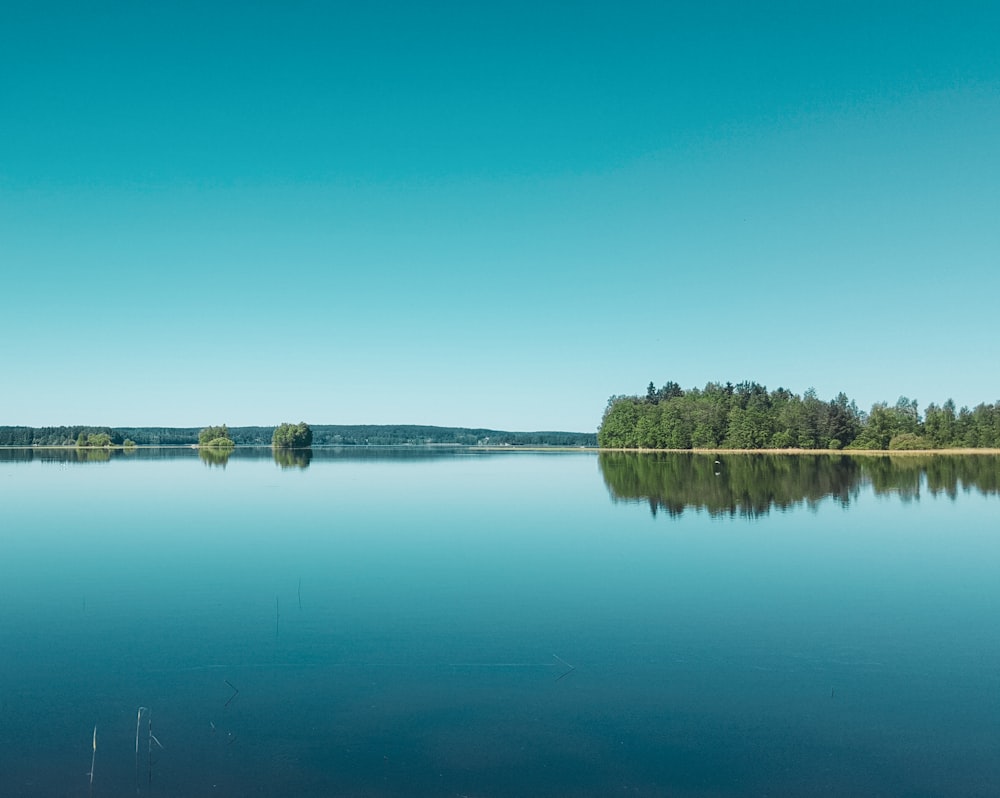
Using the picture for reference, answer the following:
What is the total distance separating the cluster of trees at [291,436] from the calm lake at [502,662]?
510ft

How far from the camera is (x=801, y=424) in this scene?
120812 mm

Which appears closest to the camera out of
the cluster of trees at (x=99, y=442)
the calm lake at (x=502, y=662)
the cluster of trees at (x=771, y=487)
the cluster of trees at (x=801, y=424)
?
the calm lake at (x=502, y=662)

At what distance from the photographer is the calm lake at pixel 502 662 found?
8.52 m

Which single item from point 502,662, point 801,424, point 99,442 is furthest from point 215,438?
point 502,662

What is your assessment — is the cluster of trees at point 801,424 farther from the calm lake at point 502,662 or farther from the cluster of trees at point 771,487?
the calm lake at point 502,662

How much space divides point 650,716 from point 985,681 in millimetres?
5824

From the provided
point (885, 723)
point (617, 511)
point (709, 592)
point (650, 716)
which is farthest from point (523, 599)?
point (617, 511)

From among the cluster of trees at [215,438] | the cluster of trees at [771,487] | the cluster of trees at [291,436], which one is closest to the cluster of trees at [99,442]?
the cluster of trees at [215,438]

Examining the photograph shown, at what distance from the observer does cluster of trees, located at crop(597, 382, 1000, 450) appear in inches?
4695

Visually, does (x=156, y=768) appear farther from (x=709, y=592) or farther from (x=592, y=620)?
(x=709, y=592)

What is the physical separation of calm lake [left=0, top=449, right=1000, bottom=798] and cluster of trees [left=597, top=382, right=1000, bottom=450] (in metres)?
100

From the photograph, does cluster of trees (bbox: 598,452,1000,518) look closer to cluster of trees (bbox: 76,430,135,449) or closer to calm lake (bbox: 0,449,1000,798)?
calm lake (bbox: 0,449,1000,798)

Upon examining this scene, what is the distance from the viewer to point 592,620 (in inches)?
590

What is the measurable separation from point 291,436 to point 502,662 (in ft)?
574
